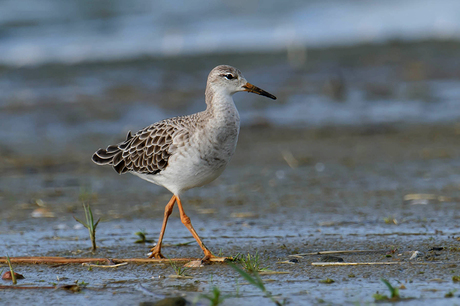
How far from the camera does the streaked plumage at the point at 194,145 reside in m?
5.41

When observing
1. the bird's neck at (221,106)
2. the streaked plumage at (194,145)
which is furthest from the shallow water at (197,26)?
the bird's neck at (221,106)

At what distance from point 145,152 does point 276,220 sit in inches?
59.6

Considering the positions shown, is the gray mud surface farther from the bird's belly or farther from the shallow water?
the shallow water

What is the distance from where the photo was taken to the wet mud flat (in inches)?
169

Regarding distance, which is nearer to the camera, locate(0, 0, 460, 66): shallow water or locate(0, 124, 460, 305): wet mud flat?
locate(0, 124, 460, 305): wet mud flat

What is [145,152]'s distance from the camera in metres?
5.87

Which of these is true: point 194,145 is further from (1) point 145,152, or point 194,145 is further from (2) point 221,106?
(1) point 145,152

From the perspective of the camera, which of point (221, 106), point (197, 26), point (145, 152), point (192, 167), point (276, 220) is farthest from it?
point (197, 26)

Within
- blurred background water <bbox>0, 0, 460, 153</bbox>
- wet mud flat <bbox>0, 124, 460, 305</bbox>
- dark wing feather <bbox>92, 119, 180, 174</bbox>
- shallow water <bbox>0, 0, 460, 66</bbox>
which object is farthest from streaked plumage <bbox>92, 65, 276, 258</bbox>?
shallow water <bbox>0, 0, 460, 66</bbox>

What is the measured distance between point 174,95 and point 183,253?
9809 millimetres

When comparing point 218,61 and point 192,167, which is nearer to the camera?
point 192,167

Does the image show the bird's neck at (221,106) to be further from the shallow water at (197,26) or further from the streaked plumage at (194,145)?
the shallow water at (197,26)

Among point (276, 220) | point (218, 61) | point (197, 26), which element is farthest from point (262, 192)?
point (197, 26)

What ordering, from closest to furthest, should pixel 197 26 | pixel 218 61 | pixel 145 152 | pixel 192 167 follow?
pixel 192 167 → pixel 145 152 → pixel 218 61 → pixel 197 26
